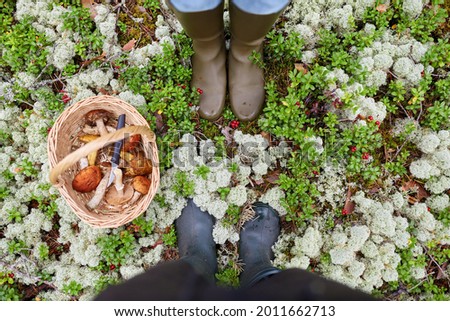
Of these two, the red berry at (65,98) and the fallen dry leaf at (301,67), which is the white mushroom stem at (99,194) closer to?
the red berry at (65,98)

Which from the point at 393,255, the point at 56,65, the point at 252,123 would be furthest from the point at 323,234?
the point at 56,65

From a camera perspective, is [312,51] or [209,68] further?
[312,51]

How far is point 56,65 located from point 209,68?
1435mm

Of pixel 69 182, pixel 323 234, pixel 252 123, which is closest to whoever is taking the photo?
pixel 69 182

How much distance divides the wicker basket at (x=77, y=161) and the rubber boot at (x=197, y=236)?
1.41ft

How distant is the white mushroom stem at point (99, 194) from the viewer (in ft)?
10.5

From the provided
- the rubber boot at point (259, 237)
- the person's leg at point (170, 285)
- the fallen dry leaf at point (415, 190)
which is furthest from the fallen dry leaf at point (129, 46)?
the fallen dry leaf at point (415, 190)

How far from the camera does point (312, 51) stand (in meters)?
3.54

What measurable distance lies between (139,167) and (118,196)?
0.32 m

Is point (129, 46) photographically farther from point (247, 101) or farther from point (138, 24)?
point (247, 101)

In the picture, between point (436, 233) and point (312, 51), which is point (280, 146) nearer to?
point (312, 51)

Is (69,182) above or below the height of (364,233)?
above

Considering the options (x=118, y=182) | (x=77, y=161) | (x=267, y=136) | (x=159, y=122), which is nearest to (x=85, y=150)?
(x=77, y=161)

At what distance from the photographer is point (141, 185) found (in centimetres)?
321
